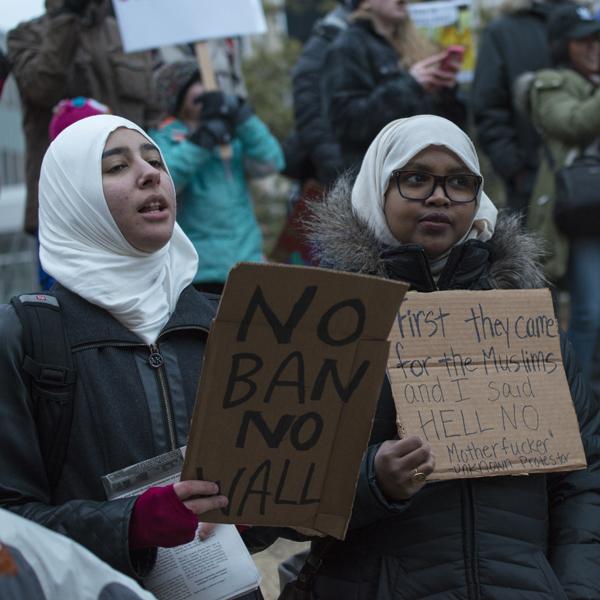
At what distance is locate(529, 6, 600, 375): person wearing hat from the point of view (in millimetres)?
5988

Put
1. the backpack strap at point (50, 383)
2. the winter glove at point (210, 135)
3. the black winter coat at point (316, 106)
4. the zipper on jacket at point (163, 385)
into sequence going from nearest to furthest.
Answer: the backpack strap at point (50, 383) → the zipper on jacket at point (163, 385) → the winter glove at point (210, 135) → the black winter coat at point (316, 106)

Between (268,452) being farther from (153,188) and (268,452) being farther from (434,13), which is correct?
(434,13)

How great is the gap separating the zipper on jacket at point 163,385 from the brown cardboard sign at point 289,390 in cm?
36

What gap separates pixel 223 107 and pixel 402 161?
7.98 feet

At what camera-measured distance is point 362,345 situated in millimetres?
2422

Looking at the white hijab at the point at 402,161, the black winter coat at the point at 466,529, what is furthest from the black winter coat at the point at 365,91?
the black winter coat at the point at 466,529

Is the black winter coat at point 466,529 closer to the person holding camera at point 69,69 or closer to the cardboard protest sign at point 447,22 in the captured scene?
the person holding camera at point 69,69

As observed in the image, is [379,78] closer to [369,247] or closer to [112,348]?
[369,247]

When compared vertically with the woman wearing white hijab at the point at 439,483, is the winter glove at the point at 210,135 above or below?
above

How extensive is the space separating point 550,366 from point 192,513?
3.59ft

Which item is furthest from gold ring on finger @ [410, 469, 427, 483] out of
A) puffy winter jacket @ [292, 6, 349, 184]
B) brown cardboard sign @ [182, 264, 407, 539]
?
puffy winter jacket @ [292, 6, 349, 184]

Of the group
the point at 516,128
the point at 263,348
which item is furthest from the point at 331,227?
the point at 516,128

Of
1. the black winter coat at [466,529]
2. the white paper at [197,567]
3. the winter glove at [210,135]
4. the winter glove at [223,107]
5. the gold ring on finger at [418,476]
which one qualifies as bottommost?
the black winter coat at [466,529]

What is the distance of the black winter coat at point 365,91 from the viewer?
5.46 metres
